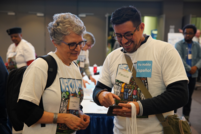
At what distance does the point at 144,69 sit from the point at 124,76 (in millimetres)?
136

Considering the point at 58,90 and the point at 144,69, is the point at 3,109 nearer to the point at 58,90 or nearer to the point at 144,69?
the point at 58,90

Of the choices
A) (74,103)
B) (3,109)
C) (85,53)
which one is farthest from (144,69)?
(85,53)

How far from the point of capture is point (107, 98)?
3.67 ft

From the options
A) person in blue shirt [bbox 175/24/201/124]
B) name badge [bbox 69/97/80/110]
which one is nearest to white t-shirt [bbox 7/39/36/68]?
name badge [bbox 69/97/80/110]

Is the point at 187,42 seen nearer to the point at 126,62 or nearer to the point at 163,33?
the point at 126,62

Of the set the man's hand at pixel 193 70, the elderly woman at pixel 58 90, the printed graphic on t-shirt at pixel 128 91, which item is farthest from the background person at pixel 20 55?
the man's hand at pixel 193 70

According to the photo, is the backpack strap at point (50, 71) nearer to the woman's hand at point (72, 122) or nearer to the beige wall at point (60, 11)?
the woman's hand at point (72, 122)

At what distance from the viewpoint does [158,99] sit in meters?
0.99

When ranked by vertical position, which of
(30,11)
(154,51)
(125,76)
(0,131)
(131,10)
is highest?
(30,11)

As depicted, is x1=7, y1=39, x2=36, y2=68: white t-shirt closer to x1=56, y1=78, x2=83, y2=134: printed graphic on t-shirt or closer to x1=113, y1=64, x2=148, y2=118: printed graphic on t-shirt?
x1=56, y1=78, x2=83, y2=134: printed graphic on t-shirt

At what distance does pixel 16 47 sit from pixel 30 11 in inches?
173

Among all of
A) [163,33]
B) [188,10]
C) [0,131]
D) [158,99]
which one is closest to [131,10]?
[158,99]

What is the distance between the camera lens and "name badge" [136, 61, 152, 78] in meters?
1.09

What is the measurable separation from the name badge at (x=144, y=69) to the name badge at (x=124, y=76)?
58mm
